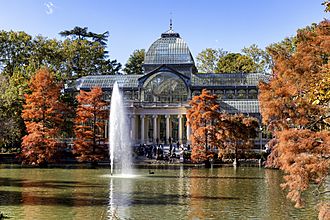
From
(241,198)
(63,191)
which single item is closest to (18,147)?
(63,191)

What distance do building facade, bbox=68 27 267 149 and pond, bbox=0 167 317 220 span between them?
95.4 ft

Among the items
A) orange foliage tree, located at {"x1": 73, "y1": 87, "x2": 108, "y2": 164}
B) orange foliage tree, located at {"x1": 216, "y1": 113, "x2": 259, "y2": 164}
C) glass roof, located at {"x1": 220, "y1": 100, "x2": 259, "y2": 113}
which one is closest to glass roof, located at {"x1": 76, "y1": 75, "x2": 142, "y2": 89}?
glass roof, located at {"x1": 220, "y1": 100, "x2": 259, "y2": 113}

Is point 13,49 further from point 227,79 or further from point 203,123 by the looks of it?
point 203,123

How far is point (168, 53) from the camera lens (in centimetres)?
6631

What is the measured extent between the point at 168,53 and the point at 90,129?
23.8 metres

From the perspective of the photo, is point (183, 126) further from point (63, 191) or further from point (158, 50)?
point (63, 191)

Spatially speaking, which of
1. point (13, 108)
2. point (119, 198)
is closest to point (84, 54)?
point (13, 108)

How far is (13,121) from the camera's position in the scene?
160 ft

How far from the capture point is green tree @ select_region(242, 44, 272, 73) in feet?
237

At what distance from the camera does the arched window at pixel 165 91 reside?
206ft

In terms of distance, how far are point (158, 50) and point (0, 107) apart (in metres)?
25.2

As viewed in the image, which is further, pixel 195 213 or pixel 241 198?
pixel 241 198

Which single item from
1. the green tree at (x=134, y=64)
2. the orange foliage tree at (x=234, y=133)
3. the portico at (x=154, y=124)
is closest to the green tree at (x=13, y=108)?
the portico at (x=154, y=124)

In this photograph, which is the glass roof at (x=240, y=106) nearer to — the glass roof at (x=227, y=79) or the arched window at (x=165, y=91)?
the glass roof at (x=227, y=79)
